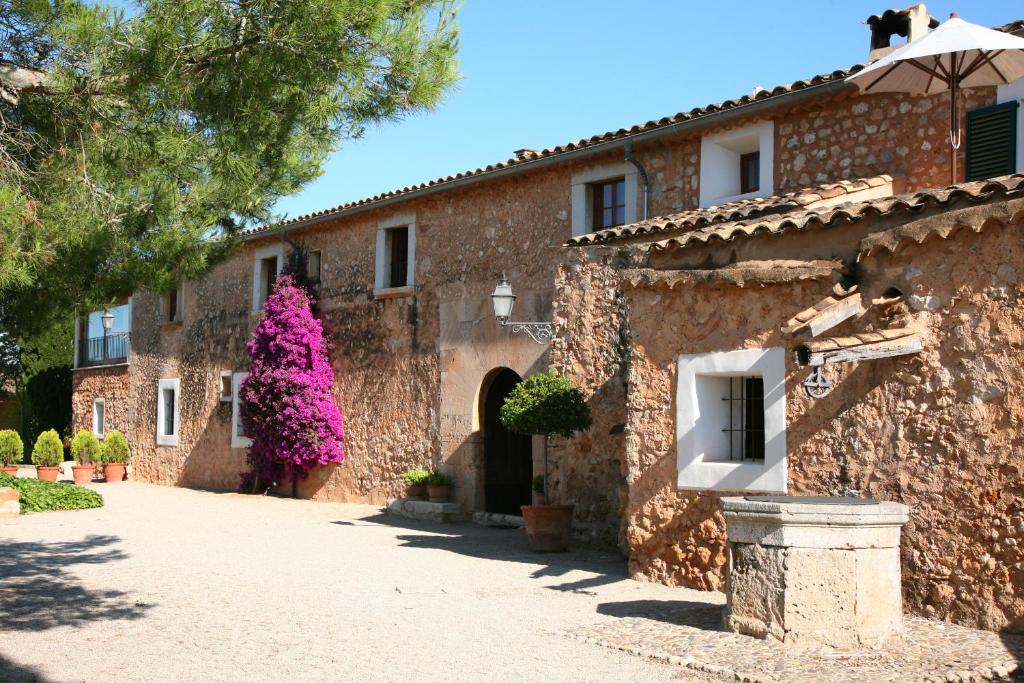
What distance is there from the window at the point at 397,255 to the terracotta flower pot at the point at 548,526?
6.18 meters

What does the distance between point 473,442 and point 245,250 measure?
749 cm

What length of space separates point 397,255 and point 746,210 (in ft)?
26.3

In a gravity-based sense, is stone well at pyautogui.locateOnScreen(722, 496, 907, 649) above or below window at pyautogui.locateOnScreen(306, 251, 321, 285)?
below

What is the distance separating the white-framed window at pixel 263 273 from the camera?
63.0 ft

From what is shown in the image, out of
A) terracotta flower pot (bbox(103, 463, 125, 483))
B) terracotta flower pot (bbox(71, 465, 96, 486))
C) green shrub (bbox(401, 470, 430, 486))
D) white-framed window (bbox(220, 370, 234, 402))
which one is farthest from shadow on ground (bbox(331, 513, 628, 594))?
terracotta flower pot (bbox(103, 463, 125, 483))

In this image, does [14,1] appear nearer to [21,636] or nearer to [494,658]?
[21,636]

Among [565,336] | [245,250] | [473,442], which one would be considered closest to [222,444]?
[245,250]

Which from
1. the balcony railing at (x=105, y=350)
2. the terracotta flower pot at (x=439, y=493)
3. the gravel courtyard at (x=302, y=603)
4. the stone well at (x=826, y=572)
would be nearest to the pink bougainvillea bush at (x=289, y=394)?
the terracotta flower pot at (x=439, y=493)

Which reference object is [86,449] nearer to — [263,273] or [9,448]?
[9,448]

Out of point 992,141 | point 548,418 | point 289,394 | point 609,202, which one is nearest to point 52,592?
point 548,418

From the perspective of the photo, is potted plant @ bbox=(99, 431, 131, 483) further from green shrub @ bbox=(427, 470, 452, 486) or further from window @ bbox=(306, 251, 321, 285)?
green shrub @ bbox=(427, 470, 452, 486)

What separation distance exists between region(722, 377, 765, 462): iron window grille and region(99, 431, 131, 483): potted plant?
57.7ft

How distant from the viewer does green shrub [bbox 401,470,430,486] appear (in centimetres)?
1501

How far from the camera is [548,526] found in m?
11.0
